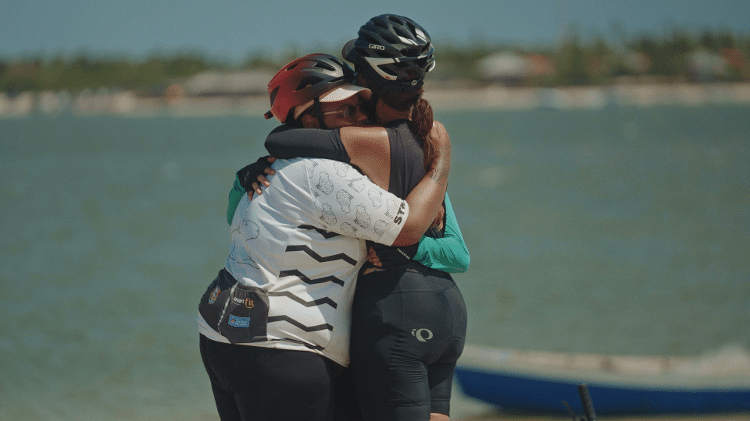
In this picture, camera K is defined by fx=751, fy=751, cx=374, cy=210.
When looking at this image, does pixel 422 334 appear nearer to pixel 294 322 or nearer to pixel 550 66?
pixel 294 322

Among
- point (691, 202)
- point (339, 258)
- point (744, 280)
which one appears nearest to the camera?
point (339, 258)

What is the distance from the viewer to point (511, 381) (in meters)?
7.78

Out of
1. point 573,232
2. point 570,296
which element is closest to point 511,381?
point 570,296

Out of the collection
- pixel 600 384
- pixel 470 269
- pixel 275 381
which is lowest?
pixel 470 269

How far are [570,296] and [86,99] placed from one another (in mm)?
130845

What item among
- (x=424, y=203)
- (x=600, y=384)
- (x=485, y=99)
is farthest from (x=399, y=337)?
(x=485, y=99)

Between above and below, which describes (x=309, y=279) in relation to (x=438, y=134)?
below

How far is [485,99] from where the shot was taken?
118625mm

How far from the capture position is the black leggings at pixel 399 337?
2.24 m

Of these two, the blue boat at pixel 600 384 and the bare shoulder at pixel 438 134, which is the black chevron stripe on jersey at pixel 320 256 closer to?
the bare shoulder at pixel 438 134

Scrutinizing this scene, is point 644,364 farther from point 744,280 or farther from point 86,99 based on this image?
point 86,99

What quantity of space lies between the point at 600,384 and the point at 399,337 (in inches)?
224

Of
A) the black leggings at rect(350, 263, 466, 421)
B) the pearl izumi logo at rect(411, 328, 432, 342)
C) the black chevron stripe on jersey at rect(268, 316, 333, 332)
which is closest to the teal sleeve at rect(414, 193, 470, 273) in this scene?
the black leggings at rect(350, 263, 466, 421)

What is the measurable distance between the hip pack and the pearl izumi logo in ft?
1.47
